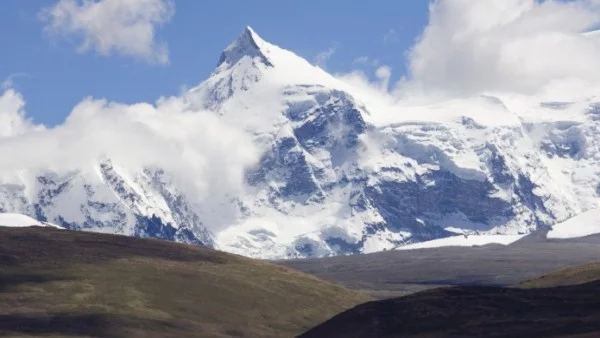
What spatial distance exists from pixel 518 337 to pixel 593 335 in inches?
523

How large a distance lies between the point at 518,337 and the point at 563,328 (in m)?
6.04

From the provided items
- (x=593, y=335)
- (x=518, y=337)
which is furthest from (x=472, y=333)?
(x=593, y=335)

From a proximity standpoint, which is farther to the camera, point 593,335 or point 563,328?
point 563,328

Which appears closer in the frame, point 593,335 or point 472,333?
point 593,335

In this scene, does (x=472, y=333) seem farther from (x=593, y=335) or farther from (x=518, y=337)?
(x=593, y=335)

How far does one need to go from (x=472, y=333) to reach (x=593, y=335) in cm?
2308

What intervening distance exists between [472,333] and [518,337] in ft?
32.2

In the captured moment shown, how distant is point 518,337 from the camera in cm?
19050

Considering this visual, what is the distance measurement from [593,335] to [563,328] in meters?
13.6

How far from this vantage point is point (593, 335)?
17912cm

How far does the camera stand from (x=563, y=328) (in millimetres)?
192625
